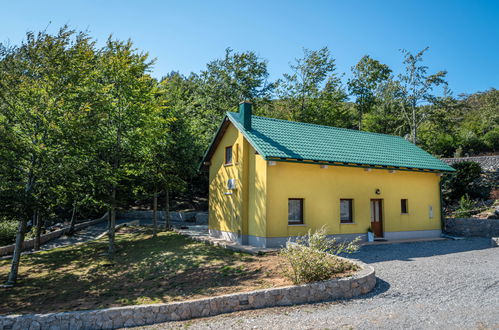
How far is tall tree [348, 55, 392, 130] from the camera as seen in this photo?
3669cm

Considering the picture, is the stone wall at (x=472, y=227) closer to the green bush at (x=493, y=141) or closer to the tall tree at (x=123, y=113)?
the tall tree at (x=123, y=113)

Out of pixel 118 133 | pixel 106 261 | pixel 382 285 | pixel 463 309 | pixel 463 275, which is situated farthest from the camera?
pixel 118 133

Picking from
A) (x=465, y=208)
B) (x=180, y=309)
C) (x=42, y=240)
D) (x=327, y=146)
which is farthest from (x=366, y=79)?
(x=180, y=309)

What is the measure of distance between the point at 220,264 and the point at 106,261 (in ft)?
21.8

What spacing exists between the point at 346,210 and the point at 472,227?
333 inches

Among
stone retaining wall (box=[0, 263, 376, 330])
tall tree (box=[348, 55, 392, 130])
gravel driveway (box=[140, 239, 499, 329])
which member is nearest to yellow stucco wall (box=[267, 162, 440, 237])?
gravel driveway (box=[140, 239, 499, 329])

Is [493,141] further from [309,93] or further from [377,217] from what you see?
[377,217]

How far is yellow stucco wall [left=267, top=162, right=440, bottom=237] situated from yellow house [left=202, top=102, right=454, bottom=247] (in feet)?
0.15

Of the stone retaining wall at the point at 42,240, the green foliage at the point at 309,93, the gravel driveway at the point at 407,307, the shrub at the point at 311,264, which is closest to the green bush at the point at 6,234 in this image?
the stone retaining wall at the point at 42,240

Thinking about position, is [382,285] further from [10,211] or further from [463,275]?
[10,211]

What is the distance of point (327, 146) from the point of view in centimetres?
1636

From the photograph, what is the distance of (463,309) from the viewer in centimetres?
705

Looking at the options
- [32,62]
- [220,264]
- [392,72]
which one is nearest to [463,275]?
[220,264]

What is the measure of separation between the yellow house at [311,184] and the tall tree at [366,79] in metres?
19.7
